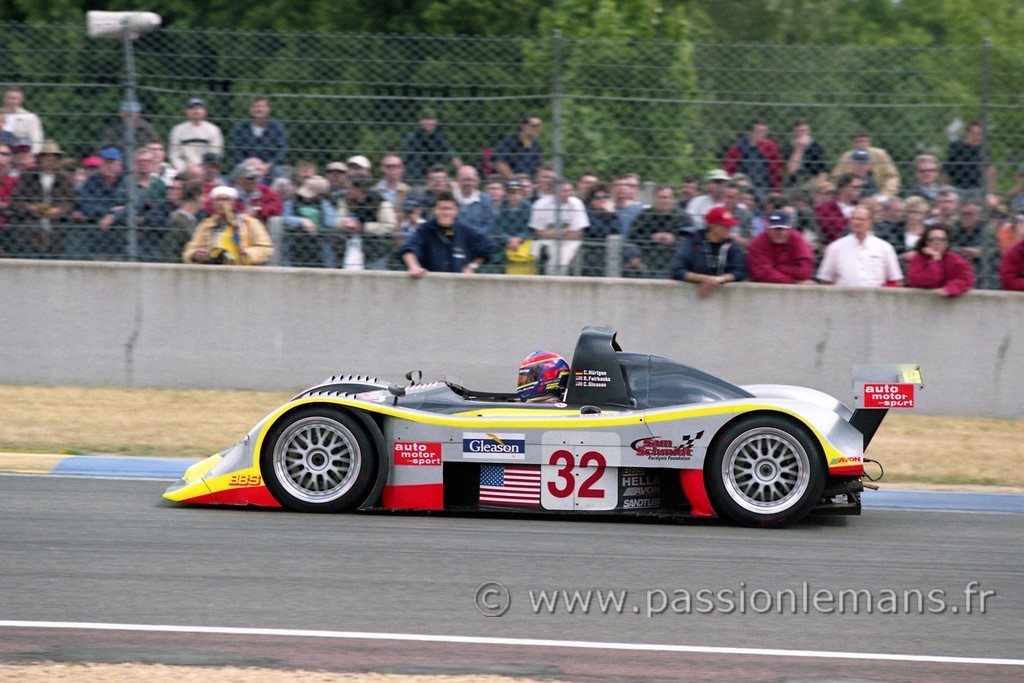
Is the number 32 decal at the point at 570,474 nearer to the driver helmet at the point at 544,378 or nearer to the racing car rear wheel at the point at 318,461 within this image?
the driver helmet at the point at 544,378

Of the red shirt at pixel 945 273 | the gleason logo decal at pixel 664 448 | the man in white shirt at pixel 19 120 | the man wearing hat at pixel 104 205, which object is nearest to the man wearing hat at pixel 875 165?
the red shirt at pixel 945 273

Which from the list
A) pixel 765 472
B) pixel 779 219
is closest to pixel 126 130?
pixel 779 219

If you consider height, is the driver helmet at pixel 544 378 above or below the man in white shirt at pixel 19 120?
below

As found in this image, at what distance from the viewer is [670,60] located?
11430 mm

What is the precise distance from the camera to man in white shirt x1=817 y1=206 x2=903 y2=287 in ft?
37.9

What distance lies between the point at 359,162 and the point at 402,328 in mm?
1392

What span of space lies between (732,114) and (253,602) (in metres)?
6.60

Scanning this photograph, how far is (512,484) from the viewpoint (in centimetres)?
787

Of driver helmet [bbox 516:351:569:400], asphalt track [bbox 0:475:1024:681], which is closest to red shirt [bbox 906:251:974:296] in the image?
asphalt track [bbox 0:475:1024:681]

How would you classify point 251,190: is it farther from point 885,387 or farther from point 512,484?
point 885,387

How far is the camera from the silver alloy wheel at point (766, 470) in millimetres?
7820

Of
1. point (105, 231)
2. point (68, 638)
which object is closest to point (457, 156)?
point (105, 231)

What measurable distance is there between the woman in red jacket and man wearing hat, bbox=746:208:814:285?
0.84 meters

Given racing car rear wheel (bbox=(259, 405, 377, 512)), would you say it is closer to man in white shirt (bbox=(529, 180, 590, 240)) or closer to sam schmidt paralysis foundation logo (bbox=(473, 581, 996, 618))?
sam schmidt paralysis foundation logo (bbox=(473, 581, 996, 618))
